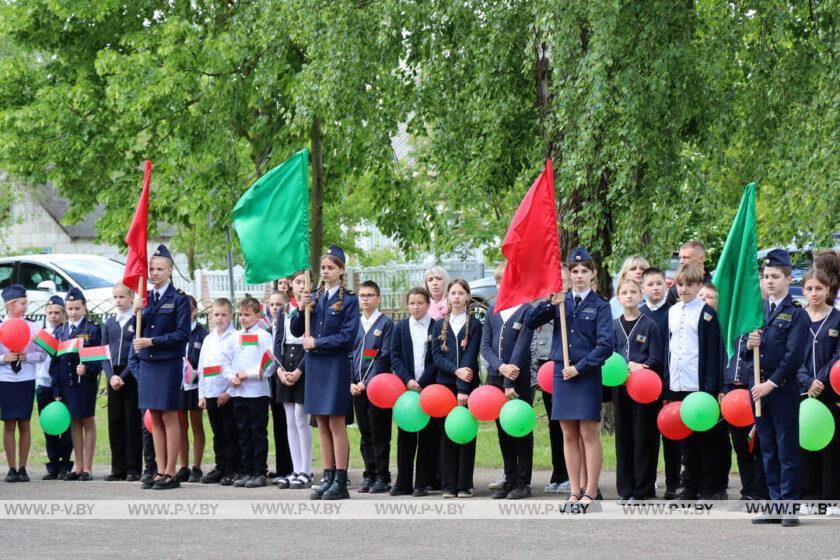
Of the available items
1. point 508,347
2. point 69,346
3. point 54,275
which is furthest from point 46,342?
point 54,275

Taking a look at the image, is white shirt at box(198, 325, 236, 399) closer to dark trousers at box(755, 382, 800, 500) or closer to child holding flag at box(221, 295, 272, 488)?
child holding flag at box(221, 295, 272, 488)

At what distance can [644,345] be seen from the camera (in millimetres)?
10867

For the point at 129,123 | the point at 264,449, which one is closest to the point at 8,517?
the point at 264,449

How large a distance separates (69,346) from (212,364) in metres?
1.64

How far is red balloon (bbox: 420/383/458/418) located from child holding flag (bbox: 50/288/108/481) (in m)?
3.65

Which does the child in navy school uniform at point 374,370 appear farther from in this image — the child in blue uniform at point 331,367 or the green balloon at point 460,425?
the green balloon at point 460,425

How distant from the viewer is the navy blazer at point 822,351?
973 cm

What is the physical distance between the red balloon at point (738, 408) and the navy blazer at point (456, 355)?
2.18 meters

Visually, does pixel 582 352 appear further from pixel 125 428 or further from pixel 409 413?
pixel 125 428

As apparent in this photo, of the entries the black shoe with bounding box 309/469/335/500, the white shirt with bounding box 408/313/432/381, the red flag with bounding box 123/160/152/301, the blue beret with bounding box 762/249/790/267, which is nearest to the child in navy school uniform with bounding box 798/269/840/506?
the blue beret with bounding box 762/249/790/267

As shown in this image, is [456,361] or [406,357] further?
[406,357]

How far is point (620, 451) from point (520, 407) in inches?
36.6

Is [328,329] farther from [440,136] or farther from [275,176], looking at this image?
[440,136]

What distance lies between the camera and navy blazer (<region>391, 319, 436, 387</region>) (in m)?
11.5
